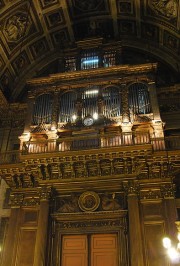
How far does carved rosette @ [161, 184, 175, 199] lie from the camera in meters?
11.7

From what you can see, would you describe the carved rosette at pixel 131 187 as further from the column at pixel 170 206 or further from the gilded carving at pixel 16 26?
the gilded carving at pixel 16 26

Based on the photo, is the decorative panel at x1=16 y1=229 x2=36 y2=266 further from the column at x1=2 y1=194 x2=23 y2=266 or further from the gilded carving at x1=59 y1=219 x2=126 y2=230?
the gilded carving at x1=59 y1=219 x2=126 y2=230

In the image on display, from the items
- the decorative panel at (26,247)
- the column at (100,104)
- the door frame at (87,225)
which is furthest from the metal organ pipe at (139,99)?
the decorative panel at (26,247)

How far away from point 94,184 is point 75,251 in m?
2.50

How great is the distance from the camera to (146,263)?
1066 centimetres

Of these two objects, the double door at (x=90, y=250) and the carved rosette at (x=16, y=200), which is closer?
the double door at (x=90, y=250)

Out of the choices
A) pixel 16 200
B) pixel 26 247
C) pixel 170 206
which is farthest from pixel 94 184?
pixel 26 247

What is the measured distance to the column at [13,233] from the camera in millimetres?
11562

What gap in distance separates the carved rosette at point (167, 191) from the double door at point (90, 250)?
7.57 feet

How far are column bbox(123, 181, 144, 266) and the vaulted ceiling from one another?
761 cm

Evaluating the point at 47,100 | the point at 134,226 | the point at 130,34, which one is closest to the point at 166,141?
the point at 134,226

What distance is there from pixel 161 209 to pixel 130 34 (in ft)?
35.1

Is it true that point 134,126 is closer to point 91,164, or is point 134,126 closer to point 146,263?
point 91,164

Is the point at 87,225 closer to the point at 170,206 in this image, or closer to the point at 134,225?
the point at 134,225
